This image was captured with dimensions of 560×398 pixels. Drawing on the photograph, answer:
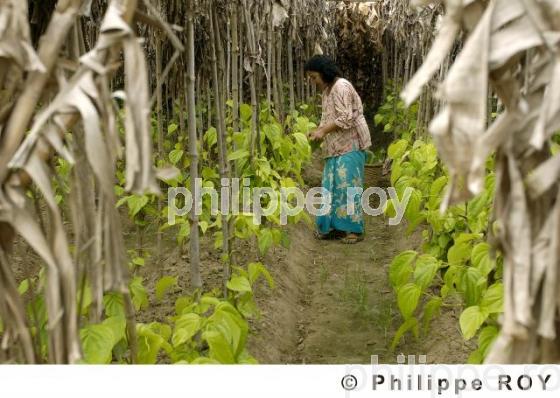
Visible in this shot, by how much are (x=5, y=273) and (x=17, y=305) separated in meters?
0.07

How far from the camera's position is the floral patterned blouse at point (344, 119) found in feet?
18.0

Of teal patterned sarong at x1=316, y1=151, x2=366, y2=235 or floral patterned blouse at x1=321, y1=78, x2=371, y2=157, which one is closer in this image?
floral patterned blouse at x1=321, y1=78, x2=371, y2=157

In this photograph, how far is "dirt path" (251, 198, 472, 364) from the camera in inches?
152

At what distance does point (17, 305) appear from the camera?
1.42 meters

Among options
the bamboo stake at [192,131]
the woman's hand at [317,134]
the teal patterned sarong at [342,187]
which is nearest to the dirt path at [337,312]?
the teal patterned sarong at [342,187]

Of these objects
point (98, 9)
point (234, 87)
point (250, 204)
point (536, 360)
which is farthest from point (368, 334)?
point (536, 360)

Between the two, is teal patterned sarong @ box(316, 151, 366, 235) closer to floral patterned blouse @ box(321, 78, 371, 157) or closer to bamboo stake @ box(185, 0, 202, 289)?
floral patterned blouse @ box(321, 78, 371, 157)

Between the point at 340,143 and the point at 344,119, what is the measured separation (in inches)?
10.2

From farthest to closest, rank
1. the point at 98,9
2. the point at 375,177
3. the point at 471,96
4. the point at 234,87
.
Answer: the point at 375,177 < the point at 234,87 < the point at 98,9 < the point at 471,96

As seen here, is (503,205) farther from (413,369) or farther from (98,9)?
(98,9)

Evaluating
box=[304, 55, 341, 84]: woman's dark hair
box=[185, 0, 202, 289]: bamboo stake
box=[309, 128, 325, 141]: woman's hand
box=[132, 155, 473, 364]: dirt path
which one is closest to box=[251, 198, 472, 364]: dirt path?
box=[132, 155, 473, 364]: dirt path

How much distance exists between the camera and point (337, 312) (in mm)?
4656

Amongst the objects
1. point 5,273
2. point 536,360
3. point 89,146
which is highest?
point 89,146

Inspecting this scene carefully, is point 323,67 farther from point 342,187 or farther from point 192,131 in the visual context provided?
point 192,131
